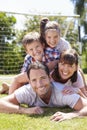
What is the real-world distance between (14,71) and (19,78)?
9175mm

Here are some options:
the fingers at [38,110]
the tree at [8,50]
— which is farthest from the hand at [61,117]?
the tree at [8,50]

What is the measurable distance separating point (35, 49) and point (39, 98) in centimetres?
84

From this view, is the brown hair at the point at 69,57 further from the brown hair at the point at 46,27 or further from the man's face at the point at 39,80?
the brown hair at the point at 46,27

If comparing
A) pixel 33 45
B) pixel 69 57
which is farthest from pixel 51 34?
pixel 69 57

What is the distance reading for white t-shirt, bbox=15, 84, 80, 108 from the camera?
400cm

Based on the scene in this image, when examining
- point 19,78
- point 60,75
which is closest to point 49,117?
point 60,75

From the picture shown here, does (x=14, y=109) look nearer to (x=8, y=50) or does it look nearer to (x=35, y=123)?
(x=35, y=123)

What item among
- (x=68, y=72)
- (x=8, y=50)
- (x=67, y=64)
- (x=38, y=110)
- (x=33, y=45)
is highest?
(x=33, y=45)

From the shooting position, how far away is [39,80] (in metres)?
3.84

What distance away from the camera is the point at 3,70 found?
13891mm

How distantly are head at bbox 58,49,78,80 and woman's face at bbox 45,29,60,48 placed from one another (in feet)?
1.82

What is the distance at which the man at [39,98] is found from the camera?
3.86 metres

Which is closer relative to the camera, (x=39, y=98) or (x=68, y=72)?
(x=39, y=98)

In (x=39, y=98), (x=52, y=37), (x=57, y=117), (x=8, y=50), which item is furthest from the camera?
(x=8, y=50)
